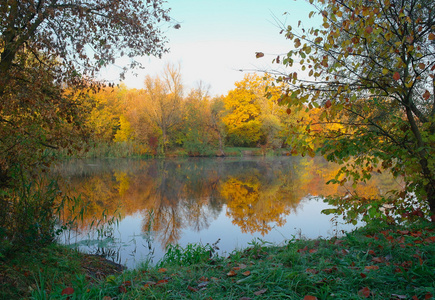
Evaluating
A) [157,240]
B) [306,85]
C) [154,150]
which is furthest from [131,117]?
[306,85]

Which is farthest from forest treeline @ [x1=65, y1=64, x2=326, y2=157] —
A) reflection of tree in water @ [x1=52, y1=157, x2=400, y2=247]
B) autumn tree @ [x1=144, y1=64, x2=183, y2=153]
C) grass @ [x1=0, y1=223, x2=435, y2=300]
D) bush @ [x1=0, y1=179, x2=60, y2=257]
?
grass @ [x1=0, y1=223, x2=435, y2=300]

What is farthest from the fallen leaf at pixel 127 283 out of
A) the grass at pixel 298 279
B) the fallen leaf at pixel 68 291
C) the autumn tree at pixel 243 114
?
the autumn tree at pixel 243 114

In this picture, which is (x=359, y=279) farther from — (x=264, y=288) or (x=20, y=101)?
(x=20, y=101)

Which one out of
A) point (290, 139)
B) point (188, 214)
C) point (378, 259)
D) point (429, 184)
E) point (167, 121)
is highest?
point (167, 121)

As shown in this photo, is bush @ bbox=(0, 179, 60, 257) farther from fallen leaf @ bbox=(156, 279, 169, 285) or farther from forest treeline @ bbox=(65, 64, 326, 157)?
forest treeline @ bbox=(65, 64, 326, 157)

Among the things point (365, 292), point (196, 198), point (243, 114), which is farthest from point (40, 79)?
point (243, 114)

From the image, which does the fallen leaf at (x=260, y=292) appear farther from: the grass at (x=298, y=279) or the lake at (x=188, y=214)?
the lake at (x=188, y=214)

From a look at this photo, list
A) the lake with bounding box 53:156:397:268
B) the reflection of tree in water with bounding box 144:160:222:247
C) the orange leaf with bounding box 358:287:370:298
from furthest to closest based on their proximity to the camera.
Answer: the reflection of tree in water with bounding box 144:160:222:247
the lake with bounding box 53:156:397:268
the orange leaf with bounding box 358:287:370:298

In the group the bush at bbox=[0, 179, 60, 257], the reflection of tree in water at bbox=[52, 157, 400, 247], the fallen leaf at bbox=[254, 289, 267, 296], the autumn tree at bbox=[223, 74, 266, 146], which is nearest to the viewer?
the fallen leaf at bbox=[254, 289, 267, 296]

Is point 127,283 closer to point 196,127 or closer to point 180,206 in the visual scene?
point 180,206

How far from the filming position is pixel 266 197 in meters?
10.5

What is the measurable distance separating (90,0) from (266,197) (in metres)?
8.06

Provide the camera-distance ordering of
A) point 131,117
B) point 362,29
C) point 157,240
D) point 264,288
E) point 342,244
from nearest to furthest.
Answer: point 264,288 → point 362,29 → point 342,244 → point 157,240 → point 131,117

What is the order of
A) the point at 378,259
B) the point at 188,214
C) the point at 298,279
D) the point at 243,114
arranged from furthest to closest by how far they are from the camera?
the point at 243,114 → the point at 188,214 → the point at 378,259 → the point at 298,279
